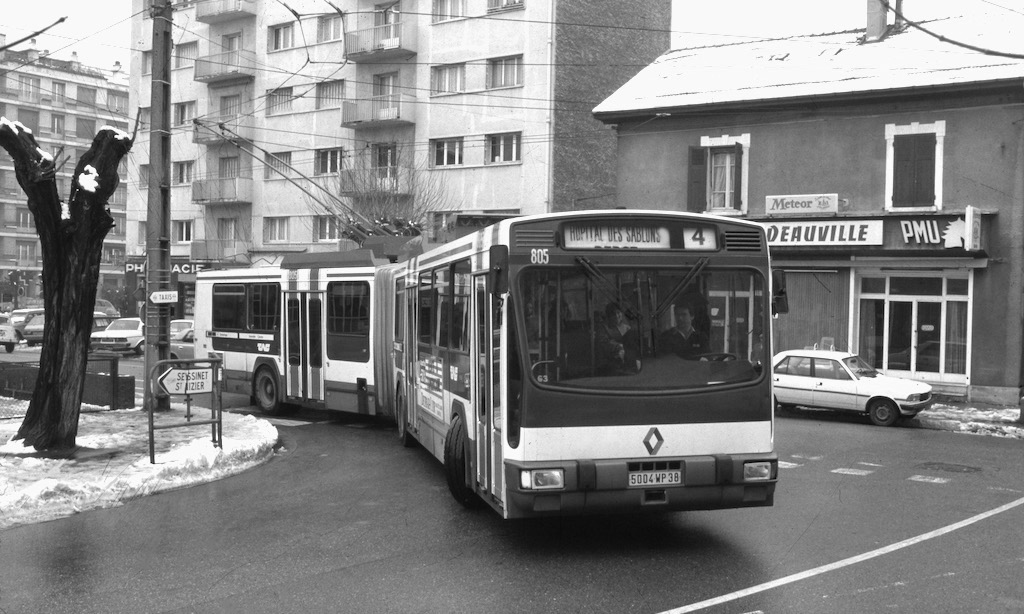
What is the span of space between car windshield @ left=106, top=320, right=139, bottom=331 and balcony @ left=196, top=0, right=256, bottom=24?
47.9ft

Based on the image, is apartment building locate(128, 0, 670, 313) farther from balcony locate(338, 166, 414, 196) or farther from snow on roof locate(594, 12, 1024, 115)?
snow on roof locate(594, 12, 1024, 115)

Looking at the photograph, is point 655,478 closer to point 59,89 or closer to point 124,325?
point 124,325

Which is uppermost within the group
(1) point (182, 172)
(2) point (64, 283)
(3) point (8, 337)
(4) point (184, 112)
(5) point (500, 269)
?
(4) point (184, 112)

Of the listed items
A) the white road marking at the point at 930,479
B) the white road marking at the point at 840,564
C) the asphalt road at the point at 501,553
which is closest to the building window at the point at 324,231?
the asphalt road at the point at 501,553

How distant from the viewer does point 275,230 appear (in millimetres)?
46188

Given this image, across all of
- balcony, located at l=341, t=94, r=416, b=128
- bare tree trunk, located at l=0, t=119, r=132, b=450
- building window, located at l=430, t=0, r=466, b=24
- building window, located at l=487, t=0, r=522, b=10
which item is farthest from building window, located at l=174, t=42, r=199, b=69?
bare tree trunk, located at l=0, t=119, r=132, b=450

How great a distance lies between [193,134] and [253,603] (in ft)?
148

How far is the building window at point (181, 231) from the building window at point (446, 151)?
16711 millimetres

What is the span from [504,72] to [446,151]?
147 inches

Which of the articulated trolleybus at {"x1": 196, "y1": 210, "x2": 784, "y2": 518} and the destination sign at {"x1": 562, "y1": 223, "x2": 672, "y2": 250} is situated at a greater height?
the destination sign at {"x1": 562, "y1": 223, "x2": 672, "y2": 250}

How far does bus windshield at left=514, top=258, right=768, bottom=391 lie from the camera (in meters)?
7.83

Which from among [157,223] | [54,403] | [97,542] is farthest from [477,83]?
[97,542]

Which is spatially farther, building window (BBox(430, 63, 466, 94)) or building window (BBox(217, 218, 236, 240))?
building window (BBox(217, 218, 236, 240))

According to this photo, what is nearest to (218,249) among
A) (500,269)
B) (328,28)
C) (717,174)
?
(328,28)
